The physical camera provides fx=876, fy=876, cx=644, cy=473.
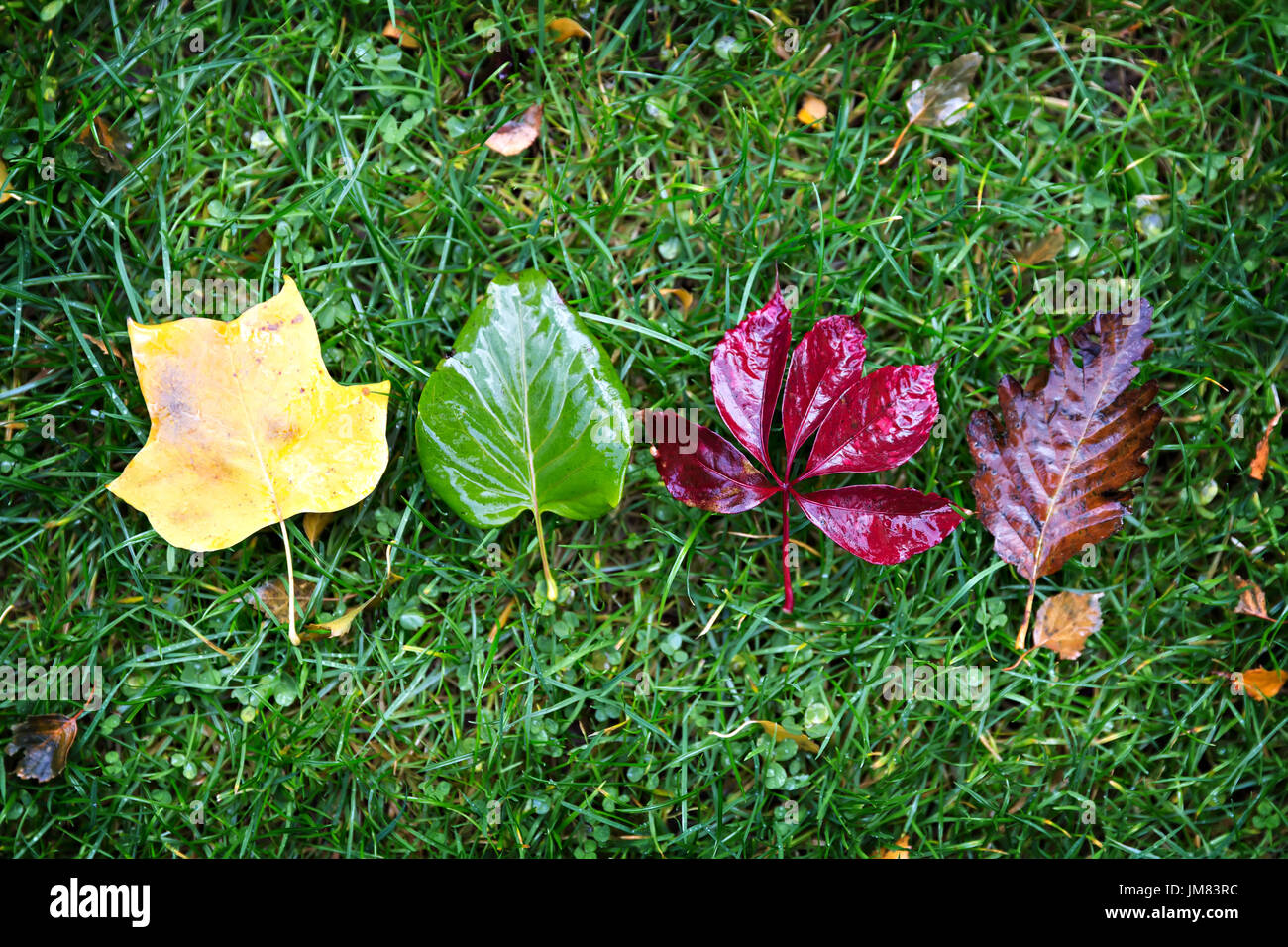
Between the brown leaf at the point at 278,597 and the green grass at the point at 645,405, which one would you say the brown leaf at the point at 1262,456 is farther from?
the brown leaf at the point at 278,597

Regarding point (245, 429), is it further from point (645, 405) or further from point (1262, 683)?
point (1262, 683)

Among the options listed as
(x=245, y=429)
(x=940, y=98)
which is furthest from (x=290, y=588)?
(x=940, y=98)

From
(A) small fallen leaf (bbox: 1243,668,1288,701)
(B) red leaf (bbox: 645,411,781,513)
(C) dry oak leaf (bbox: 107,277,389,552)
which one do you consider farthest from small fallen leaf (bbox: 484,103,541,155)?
(A) small fallen leaf (bbox: 1243,668,1288,701)

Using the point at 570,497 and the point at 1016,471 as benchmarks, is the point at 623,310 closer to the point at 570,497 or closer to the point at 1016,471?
the point at 570,497

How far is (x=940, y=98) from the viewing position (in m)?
2.53

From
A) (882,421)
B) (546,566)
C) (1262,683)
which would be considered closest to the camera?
(882,421)

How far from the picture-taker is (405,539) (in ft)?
8.11

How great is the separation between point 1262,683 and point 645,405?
1.93 m

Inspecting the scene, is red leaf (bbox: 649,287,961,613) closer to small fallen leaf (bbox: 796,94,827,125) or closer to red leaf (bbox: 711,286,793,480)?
red leaf (bbox: 711,286,793,480)

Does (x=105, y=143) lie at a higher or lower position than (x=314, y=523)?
higher

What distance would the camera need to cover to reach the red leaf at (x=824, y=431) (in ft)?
7.48

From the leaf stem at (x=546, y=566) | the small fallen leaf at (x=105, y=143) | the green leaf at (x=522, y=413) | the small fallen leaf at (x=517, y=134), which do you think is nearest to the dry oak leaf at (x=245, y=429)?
the green leaf at (x=522, y=413)

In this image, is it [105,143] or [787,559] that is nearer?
[787,559]
